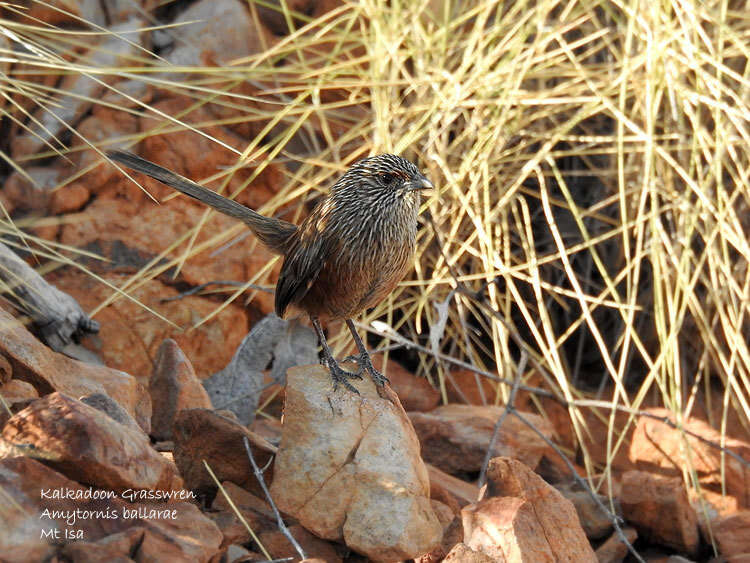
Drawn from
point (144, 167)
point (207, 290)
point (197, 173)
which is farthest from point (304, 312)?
point (197, 173)

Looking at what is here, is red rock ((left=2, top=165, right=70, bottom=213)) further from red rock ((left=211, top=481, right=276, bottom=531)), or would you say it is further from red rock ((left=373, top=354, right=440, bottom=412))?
red rock ((left=211, top=481, right=276, bottom=531))

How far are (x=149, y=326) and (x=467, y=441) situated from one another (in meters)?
1.85

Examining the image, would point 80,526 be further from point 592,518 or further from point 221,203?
point 592,518

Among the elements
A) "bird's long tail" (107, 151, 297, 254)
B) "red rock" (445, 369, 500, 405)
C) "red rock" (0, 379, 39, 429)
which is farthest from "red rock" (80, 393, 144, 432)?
"red rock" (445, 369, 500, 405)

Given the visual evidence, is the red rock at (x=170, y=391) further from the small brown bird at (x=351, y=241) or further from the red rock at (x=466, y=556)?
the red rock at (x=466, y=556)

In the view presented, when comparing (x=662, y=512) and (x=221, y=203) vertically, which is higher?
(x=221, y=203)

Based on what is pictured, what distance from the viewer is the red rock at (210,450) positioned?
317 cm

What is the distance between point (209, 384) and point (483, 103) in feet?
6.55

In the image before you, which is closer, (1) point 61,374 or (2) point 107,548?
(2) point 107,548

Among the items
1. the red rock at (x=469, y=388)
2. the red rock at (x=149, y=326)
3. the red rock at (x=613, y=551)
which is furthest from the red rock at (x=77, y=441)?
Result: the red rock at (x=469, y=388)

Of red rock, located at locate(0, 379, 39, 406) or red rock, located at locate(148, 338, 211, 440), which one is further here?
red rock, located at locate(148, 338, 211, 440)

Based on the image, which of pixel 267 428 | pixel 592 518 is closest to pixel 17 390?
pixel 267 428

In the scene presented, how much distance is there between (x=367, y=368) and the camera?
376 centimetres

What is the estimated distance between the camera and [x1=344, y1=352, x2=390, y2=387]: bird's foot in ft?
11.9
